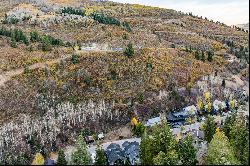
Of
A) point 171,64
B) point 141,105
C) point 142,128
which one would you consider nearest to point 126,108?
point 141,105

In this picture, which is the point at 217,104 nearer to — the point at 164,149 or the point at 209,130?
the point at 209,130

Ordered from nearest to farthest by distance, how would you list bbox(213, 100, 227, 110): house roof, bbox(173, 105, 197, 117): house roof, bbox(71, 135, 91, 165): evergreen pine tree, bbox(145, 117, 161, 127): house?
bbox(71, 135, 91, 165): evergreen pine tree
bbox(145, 117, 161, 127): house
bbox(173, 105, 197, 117): house roof
bbox(213, 100, 227, 110): house roof

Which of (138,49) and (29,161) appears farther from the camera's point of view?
(138,49)

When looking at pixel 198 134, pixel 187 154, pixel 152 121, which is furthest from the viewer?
pixel 152 121

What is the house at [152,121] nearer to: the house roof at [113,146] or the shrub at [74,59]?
the house roof at [113,146]

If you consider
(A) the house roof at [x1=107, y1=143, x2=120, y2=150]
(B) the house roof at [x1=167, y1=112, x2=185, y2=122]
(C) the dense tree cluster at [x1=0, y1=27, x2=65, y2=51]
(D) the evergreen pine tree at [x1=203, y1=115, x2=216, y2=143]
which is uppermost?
(C) the dense tree cluster at [x1=0, y1=27, x2=65, y2=51]

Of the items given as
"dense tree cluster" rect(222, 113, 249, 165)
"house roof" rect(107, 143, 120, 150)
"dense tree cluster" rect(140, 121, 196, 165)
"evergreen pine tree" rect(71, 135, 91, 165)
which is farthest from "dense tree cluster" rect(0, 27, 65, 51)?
"evergreen pine tree" rect(71, 135, 91, 165)

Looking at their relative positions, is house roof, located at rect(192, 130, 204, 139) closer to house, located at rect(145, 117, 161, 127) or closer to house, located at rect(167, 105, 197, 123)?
house, located at rect(167, 105, 197, 123)

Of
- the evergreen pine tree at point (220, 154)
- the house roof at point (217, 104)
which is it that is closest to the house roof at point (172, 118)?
the house roof at point (217, 104)

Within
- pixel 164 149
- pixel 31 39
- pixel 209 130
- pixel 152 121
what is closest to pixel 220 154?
pixel 164 149

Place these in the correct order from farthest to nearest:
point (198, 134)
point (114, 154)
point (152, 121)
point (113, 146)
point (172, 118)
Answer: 1. point (172, 118)
2. point (152, 121)
3. point (198, 134)
4. point (113, 146)
5. point (114, 154)

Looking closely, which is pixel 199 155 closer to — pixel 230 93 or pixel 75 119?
pixel 75 119
